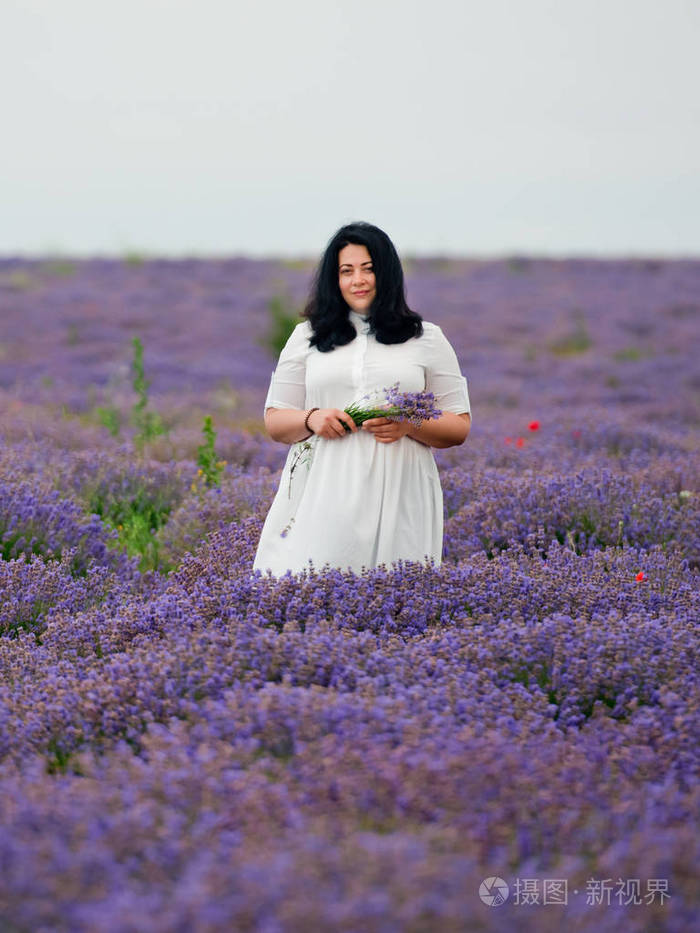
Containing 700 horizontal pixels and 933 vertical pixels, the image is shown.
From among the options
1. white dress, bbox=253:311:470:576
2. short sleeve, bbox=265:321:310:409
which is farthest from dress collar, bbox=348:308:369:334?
short sleeve, bbox=265:321:310:409

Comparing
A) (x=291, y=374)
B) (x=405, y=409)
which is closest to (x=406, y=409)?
(x=405, y=409)

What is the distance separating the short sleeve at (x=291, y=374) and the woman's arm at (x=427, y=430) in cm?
36

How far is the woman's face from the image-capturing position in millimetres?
3430

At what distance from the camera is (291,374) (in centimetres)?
356

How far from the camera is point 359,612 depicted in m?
2.96

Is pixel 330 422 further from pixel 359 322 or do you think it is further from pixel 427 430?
pixel 359 322

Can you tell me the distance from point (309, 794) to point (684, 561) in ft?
8.30

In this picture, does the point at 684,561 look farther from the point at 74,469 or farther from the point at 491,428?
the point at 491,428

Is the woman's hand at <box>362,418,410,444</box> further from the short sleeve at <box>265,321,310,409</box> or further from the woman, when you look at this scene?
the short sleeve at <box>265,321,310,409</box>

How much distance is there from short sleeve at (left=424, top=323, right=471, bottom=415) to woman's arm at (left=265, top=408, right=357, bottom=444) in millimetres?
352

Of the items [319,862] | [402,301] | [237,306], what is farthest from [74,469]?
[237,306]

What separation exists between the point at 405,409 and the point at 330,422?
26 centimetres

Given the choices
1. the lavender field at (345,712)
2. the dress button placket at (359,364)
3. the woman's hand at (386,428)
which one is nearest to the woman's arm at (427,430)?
the woman's hand at (386,428)

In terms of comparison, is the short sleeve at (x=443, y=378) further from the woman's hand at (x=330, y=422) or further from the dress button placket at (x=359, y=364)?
the woman's hand at (x=330, y=422)
